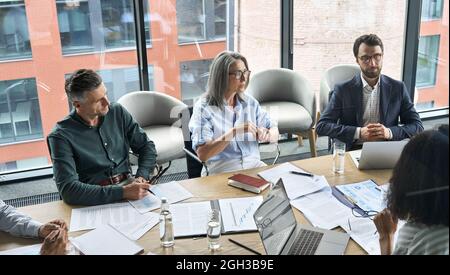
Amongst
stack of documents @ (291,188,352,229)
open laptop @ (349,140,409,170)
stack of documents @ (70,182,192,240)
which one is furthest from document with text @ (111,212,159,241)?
open laptop @ (349,140,409,170)

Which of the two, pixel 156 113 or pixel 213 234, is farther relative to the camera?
pixel 156 113

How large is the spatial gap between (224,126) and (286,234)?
1.16 meters

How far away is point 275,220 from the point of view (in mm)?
1622

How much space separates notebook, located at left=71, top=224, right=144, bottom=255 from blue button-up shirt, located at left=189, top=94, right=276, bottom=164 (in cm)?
94

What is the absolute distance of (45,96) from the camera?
390 centimetres

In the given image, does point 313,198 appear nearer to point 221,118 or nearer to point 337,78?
point 221,118

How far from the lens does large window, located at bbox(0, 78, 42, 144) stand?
3809 millimetres

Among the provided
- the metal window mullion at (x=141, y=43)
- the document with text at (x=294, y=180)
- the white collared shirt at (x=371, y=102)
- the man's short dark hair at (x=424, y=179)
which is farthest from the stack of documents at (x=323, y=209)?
the metal window mullion at (x=141, y=43)

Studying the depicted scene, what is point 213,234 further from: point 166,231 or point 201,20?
point 201,20

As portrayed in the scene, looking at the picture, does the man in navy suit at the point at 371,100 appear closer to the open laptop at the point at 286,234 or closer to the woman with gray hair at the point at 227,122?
the woman with gray hair at the point at 227,122

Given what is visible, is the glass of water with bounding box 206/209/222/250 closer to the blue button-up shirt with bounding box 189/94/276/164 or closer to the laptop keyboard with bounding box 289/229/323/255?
the laptop keyboard with bounding box 289/229/323/255

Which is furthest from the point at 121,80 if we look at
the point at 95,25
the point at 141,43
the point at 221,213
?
the point at 221,213

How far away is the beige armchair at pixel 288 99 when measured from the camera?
371cm
